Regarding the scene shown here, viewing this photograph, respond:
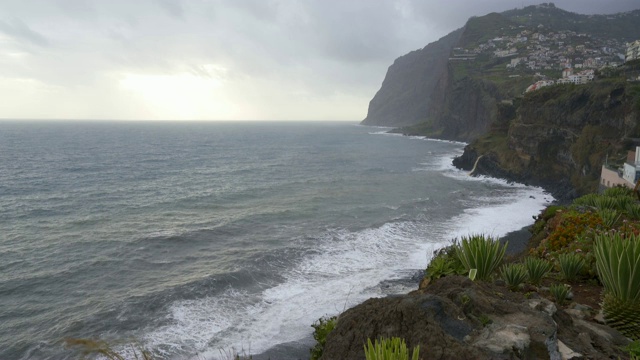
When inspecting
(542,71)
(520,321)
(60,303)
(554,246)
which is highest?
(542,71)

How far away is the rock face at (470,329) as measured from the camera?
4574 millimetres

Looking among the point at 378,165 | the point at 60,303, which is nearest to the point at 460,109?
the point at 378,165

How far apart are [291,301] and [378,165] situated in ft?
170

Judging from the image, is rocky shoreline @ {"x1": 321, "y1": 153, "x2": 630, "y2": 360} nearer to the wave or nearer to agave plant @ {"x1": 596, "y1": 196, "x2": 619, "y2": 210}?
the wave

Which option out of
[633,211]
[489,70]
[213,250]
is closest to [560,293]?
[633,211]

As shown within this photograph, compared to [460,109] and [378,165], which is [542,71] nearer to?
[460,109]

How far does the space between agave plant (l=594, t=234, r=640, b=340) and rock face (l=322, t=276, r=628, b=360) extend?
593 millimetres

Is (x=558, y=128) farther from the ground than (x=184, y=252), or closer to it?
farther from the ground

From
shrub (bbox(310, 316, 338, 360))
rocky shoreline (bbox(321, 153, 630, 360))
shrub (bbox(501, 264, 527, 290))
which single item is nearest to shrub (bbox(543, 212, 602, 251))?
shrub (bbox(501, 264, 527, 290))

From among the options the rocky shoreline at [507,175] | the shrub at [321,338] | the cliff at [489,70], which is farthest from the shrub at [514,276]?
the cliff at [489,70]

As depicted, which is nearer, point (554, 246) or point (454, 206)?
point (554, 246)

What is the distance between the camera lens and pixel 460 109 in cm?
11781

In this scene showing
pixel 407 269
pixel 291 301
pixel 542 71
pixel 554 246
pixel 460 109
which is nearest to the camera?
pixel 554 246

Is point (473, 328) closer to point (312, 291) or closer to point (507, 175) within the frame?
point (312, 291)
